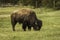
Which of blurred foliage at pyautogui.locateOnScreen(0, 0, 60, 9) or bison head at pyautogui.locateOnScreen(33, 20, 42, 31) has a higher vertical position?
bison head at pyautogui.locateOnScreen(33, 20, 42, 31)

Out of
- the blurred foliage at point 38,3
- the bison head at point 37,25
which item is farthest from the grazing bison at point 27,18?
the blurred foliage at point 38,3

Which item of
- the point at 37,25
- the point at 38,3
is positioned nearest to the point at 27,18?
the point at 37,25

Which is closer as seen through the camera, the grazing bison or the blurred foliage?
the grazing bison

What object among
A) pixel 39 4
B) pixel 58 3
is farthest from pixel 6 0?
pixel 58 3

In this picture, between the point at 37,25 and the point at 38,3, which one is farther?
the point at 38,3

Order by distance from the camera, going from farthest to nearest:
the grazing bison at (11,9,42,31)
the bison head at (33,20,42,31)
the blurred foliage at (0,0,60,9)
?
the blurred foliage at (0,0,60,9)
the grazing bison at (11,9,42,31)
the bison head at (33,20,42,31)

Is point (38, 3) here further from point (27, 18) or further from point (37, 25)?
point (37, 25)

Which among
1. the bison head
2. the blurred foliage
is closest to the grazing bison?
the bison head

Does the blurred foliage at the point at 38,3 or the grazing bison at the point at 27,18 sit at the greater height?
the grazing bison at the point at 27,18

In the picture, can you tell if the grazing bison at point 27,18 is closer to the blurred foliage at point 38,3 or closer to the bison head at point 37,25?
the bison head at point 37,25

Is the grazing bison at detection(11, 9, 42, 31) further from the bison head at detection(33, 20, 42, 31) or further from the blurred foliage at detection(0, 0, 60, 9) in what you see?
the blurred foliage at detection(0, 0, 60, 9)

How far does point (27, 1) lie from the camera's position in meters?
78.4

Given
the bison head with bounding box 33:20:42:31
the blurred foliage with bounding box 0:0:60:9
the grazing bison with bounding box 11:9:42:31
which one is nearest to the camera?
the bison head with bounding box 33:20:42:31

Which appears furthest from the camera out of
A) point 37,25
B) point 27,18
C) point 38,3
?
point 38,3
